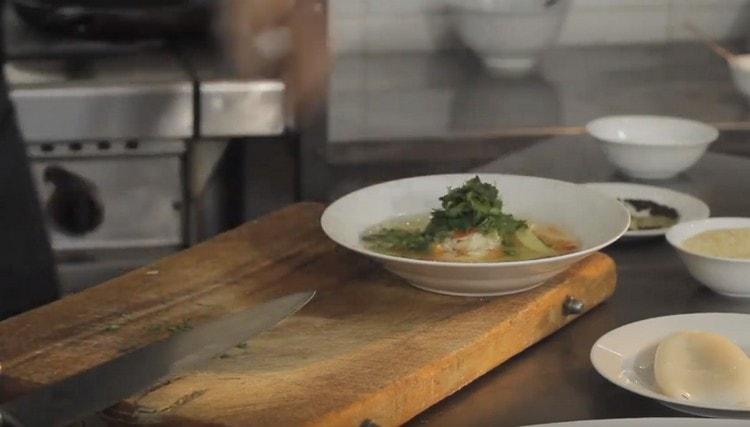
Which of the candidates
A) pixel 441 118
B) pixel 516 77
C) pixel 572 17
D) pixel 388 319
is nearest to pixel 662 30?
pixel 572 17

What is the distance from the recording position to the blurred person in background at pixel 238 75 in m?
1.56

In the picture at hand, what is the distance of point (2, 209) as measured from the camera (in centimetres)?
157

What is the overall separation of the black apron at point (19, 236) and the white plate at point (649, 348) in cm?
80

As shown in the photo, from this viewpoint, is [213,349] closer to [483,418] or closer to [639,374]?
[483,418]

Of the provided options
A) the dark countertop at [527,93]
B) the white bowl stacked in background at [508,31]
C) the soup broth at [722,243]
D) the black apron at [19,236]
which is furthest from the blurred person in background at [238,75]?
the soup broth at [722,243]

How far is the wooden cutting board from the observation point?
2.92 feet

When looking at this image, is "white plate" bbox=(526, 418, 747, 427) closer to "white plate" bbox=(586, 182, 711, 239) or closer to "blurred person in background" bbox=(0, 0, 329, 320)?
"white plate" bbox=(586, 182, 711, 239)

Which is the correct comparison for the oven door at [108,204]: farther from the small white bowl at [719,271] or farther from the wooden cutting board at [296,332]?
the small white bowl at [719,271]

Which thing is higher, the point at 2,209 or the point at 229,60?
the point at 229,60

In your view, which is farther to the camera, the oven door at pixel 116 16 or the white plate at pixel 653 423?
the oven door at pixel 116 16

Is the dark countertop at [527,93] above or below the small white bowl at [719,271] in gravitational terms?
below

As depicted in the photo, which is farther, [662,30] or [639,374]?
[662,30]

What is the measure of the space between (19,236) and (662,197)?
2.52 feet

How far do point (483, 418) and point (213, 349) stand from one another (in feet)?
0.66
